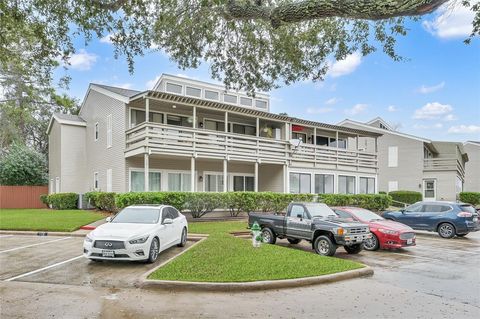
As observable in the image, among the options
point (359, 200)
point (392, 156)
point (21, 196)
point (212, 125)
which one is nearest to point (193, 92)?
point (212, 125)

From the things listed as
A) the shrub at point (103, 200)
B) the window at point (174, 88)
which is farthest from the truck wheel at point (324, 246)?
the window at point (174, 88)

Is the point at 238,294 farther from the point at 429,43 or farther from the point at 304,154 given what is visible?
the point at 304,154

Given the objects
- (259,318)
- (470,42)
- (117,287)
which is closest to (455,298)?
(259,318)

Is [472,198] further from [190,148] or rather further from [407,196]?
[190,148]

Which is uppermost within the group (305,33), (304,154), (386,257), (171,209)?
(305,33)

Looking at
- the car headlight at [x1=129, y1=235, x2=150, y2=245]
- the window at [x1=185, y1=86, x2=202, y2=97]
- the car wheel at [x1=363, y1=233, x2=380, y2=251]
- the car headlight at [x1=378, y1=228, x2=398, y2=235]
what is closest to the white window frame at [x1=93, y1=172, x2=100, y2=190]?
the window at [x1=185, y1=86, x2=202, y2=97]

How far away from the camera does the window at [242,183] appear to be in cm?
2581

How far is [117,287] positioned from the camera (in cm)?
752

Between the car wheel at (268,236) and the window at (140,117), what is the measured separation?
11.8 m

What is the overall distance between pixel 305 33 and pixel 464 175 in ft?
155

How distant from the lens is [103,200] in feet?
71.6

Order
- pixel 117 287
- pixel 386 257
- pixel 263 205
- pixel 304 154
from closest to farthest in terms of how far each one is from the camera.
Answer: pixel 117 287, pixel 386 257, pixel 263 205, pixel 304 154

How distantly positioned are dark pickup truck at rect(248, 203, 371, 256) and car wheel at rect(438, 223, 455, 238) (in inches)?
278

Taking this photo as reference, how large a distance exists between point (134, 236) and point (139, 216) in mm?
1555
